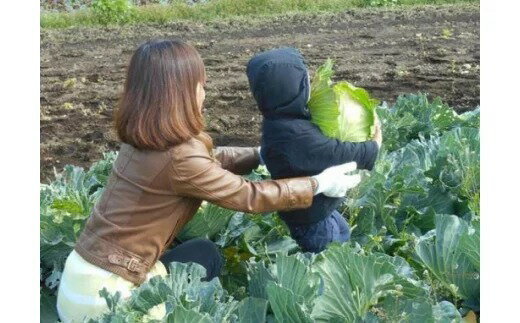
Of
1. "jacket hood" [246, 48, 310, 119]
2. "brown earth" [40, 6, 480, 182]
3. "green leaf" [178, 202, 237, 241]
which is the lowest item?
"brown earth" [40, 6, 480, 182]

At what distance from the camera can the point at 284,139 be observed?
9.07 ft

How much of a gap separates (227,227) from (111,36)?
6.79 meters

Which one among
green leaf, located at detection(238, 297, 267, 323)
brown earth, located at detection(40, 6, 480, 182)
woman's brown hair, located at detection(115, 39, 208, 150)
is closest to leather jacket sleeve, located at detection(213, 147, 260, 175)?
woman's brown hair, located at detection(115, 39, 208, 150)

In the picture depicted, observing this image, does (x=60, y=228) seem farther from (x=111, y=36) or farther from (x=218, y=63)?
(x=111, y=36)

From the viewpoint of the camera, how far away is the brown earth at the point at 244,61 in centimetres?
629

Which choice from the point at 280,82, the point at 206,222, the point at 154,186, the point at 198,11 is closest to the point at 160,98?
the point at 154,186

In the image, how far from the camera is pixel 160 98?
2.57 m

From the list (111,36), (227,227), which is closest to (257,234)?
(227,227)

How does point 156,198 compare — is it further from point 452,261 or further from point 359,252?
point 452,261

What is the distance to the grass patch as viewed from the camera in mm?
10578

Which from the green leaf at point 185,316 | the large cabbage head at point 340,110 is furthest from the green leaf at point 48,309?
the large cabbage head at point 340,110

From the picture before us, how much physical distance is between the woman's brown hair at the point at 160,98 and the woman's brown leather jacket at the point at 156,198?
0.05m

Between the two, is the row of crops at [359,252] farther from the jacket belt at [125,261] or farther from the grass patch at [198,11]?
the grass patch at [198,11]

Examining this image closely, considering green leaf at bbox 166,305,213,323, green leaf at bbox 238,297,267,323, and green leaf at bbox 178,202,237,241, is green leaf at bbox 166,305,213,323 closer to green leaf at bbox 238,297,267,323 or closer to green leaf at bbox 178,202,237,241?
green leaf at bbox 238,297,267,323
